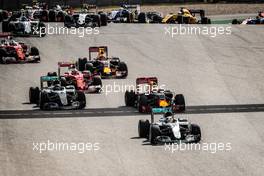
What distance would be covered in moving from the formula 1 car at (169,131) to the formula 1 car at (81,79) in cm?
1073

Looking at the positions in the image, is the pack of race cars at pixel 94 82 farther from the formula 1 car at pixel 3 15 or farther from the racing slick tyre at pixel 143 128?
the formula 1 car at pixel 3 15

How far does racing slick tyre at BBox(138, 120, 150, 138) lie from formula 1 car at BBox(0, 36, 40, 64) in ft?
73.9

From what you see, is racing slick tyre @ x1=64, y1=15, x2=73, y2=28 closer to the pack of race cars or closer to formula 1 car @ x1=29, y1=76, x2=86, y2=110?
the pack of race cars

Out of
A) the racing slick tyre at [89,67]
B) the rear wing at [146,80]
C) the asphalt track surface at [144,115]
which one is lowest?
the asphalt track surface at [144,115]

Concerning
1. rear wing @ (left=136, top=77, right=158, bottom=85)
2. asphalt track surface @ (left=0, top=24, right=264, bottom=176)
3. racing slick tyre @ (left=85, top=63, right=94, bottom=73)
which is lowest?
asphalt track surface @ (left=0, top=24, right=264, bottom=176)

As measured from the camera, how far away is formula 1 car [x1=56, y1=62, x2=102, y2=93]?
46784 mm

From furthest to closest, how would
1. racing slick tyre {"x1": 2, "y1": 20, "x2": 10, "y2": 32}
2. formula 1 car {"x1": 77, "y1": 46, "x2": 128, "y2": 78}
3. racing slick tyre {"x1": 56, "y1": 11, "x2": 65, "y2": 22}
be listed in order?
racing slick tyre {"x1": 56, "y1": 11, "x2": 65, "y2": 22} → racing slick tyre {"x1": 2, "y1": 20, "x2": 10, "y2": 32} → formula 1 car {"x1": 77, "y1": 46, "x2": 128, "y2": 78}

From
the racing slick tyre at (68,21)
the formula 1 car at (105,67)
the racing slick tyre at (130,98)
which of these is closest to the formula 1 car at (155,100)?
the racing slick tyre at (130,98)

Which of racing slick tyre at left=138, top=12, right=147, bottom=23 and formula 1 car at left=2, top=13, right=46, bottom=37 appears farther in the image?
racing slick tyre at left=138, top=12, right=147, bottom=23

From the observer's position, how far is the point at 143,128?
35969 millimetres

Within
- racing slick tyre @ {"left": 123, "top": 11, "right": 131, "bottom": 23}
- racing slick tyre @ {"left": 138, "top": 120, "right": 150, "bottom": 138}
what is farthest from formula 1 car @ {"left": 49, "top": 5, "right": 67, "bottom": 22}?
racing slick tyre @ {"left": 138, "top": 120, "right": 150, "bottom": 138}

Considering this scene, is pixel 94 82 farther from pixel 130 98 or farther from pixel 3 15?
pixel 3 15

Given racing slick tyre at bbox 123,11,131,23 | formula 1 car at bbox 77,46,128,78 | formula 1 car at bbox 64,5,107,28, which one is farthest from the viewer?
racing slick tyre at bbox 123,11,131,23

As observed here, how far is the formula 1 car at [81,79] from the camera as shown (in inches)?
1842
